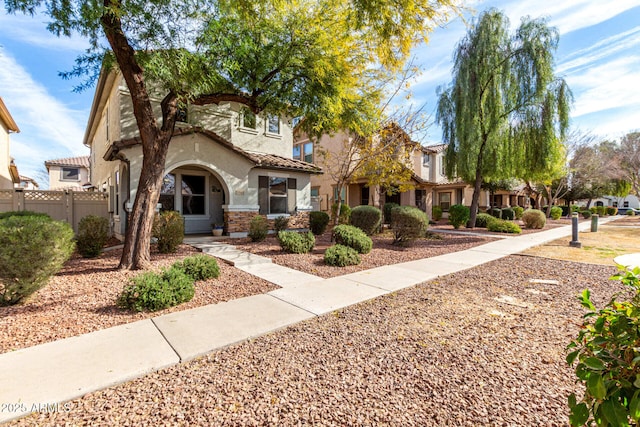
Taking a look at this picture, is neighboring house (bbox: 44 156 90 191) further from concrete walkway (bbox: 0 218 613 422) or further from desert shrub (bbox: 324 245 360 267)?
concrete walkway (bbox: 0 218 613 422)

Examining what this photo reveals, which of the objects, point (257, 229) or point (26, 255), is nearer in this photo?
point (26, 255)

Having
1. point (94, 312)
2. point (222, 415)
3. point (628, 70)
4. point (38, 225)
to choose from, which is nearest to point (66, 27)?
point (38, 225)

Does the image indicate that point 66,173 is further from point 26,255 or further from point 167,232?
point 26,255

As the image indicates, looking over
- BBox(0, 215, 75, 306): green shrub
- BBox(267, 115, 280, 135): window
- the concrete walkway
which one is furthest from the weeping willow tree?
BBox(0, 215, 75, 306): green shrub

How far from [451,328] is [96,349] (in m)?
4.39

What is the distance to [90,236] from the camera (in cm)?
798

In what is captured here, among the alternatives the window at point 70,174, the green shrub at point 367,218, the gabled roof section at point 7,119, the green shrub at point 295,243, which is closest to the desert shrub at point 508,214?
the green shrub at point 367,218

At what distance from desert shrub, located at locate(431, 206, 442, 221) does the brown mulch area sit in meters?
21.4

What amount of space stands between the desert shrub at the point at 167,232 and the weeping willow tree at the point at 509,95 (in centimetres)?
1339

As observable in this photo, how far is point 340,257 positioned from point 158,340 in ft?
15.9

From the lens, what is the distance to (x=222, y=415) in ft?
7.66

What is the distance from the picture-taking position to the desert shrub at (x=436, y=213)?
24.6 metres

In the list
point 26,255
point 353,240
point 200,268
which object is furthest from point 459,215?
point 26,255

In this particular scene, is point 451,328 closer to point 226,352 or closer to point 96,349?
point 226,352
